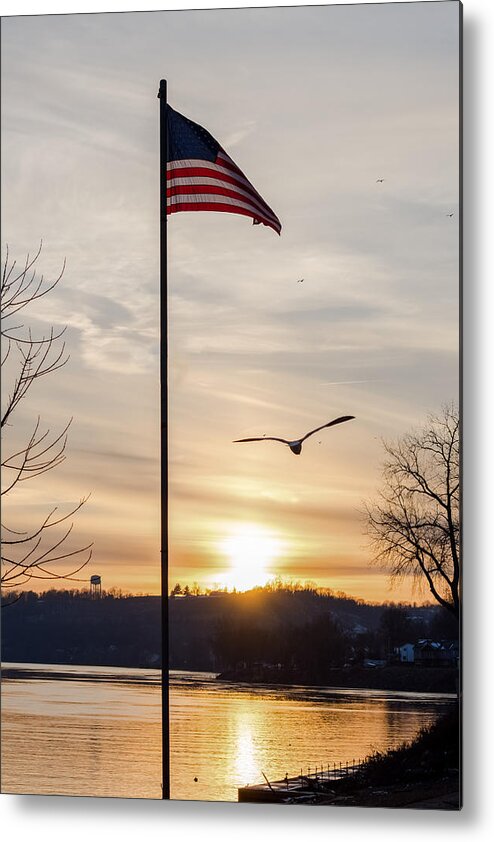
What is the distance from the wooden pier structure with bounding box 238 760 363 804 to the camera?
13.8 ft

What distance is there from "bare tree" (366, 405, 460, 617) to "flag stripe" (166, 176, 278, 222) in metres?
1.03

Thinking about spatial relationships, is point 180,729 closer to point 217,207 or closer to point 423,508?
point 423,508

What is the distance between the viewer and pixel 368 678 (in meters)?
4.21

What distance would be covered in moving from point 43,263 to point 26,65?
828mm

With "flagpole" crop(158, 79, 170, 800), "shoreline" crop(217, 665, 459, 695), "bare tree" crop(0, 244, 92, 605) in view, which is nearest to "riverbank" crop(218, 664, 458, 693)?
"shoreline" crop(217, 665, 459, 695)

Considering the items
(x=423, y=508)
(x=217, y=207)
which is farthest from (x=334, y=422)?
(x=217, y=207)

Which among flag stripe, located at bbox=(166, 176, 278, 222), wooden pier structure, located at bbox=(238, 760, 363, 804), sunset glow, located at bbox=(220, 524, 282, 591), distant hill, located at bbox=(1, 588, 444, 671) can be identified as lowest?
wooden pier structure, located at bbox=(238, 760, 363, 804)

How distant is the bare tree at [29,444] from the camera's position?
4.49 meters

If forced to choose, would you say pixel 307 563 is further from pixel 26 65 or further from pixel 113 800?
pixel 26 65

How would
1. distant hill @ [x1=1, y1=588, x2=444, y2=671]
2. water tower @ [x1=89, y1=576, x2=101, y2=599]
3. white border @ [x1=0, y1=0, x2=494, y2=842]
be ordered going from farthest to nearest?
water tower @ [x1=89, y1=576, x2=101, y2=599] → distant hill @ [x1=1, y1=588, x2=444, y2=671] → white border @ [x1=0, y1=0, x2=494, y2=842]

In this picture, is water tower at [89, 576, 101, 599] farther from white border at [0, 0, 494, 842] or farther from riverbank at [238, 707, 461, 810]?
riverbank at [238, 707, 461, 810]

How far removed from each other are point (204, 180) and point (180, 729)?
2.09 m

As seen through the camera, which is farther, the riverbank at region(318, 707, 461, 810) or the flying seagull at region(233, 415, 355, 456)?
the flying seagull at region(233, 415, 355, 456)

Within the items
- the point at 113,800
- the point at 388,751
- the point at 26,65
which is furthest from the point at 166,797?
the point at 26,65
